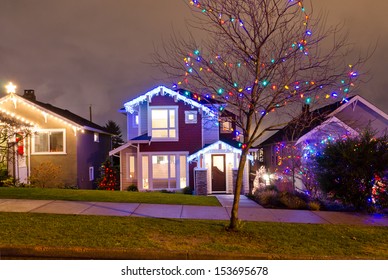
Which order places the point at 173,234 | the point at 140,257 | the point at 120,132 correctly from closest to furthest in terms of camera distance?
the point at 140,257
the point at 173,234
the point at 120,132

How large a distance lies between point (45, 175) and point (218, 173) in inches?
365

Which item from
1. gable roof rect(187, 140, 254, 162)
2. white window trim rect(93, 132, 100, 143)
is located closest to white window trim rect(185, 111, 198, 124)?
gable roof rect(187, 140, 254, 162)

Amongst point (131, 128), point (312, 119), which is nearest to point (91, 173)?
point (131, 128)

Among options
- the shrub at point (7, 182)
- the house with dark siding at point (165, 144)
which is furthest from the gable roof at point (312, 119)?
the shrub at point (7, 182)

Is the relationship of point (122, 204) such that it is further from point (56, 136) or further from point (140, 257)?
point (56, 136)

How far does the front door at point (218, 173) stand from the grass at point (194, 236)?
1050cm

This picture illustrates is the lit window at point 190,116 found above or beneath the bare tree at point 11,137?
above

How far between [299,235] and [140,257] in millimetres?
3481

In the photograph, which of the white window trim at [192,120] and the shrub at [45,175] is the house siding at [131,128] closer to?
the white window trim at [192,120]

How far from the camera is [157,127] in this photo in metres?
20.4

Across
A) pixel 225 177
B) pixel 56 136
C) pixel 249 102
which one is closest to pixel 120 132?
pixel 56 136

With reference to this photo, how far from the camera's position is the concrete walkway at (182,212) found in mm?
9148

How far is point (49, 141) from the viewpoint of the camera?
2078cm

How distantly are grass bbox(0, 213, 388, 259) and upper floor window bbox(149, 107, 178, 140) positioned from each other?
11939 mm
